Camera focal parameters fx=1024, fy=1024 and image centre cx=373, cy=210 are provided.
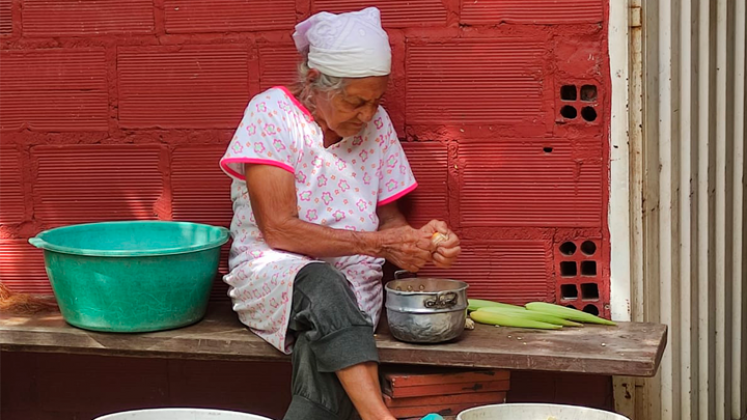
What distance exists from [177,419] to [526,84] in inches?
68.8

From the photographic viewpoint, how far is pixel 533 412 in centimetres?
337

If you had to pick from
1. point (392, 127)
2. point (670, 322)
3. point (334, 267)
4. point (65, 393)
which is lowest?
point (65, 393)

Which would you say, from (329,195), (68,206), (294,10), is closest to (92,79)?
(68,206)

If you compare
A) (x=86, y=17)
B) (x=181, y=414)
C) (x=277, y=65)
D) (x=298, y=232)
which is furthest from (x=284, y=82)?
(x=181, y=414)

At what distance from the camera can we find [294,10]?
3.95 m

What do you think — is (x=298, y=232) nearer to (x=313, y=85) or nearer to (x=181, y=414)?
(x=313, y=85)

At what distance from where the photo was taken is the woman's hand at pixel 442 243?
3.44m

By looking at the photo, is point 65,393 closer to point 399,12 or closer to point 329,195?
point 329,195

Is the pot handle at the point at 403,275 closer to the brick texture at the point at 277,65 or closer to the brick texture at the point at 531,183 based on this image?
the brick texture at the point at 531,183

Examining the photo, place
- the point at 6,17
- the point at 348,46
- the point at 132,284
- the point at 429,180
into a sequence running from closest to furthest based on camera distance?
the point at 348,46 → the point at 132,284 → the point at 429,180 → the point at 6,17

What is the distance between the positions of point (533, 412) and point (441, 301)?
0.47 metres

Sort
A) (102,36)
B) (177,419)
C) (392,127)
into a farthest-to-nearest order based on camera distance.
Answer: (102,36) < (392,127) < (177,419)

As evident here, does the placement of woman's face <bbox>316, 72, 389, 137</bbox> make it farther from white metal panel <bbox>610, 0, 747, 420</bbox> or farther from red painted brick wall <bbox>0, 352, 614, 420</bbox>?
red painted brick wall <bbox>0, 352, 614, 420</bbox>

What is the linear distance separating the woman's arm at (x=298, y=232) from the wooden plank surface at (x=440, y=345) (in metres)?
0.32
